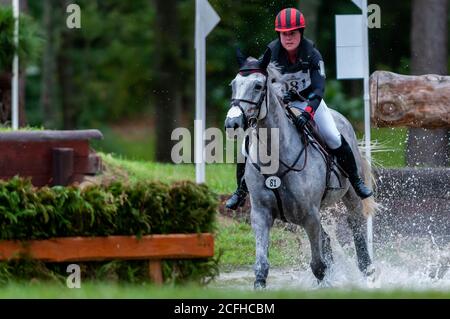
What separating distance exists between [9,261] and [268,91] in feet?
7.77

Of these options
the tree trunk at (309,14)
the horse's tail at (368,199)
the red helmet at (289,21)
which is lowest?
the horse's tail at (368,199)

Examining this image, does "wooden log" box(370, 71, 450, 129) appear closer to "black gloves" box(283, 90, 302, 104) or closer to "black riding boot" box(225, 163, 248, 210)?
"black gloves" box(283, 90, 302, 104)

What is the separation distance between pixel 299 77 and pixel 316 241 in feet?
4.43

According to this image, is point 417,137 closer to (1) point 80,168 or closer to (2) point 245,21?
(1) point 80,168

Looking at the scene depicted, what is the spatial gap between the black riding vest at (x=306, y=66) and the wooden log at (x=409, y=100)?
8.66 feet

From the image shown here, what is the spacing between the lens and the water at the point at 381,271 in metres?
9.91

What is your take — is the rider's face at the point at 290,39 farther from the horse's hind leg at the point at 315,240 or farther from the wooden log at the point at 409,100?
the wooden log at the point at 409,100

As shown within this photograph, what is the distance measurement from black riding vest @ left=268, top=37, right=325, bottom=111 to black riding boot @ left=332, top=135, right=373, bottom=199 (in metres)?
0.72

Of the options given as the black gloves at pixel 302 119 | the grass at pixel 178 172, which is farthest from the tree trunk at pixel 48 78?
the black gloves at pixel 302 119

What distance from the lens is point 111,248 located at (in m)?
8.05

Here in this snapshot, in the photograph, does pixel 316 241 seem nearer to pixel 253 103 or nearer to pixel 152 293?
pixel 253 103

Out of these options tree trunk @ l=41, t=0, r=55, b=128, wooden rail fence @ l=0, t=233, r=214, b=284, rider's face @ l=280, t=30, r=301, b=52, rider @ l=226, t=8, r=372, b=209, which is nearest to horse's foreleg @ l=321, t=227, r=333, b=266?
rider @ l=226, t=8, r=372, b=209
